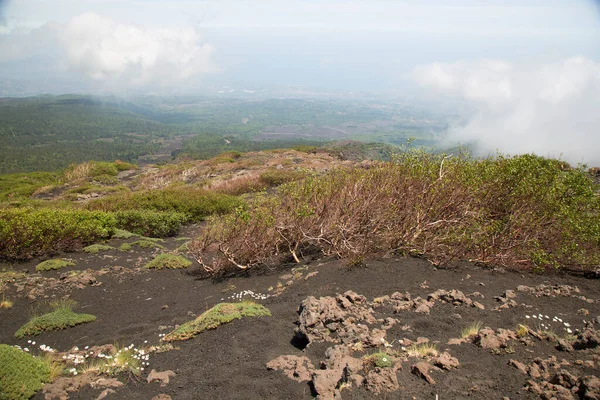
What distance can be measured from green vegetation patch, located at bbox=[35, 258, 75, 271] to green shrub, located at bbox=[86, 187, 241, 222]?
4950 millimetres

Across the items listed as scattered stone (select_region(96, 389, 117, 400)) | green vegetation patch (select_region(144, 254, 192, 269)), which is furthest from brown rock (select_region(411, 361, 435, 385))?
green vegetation patch (select_region(144, 254, 192, 269))

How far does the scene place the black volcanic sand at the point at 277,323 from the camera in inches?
133

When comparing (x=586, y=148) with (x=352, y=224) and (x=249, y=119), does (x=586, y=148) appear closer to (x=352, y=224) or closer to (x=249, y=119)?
(x=352, y=224)

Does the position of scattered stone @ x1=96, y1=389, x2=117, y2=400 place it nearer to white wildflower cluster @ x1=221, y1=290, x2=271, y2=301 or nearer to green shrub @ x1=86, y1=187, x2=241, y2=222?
white wildflower cluster @ x1=221, y1=290, x2=271, y2=301

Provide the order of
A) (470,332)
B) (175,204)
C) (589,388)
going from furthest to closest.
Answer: (175,204), (470,332), (589,388)

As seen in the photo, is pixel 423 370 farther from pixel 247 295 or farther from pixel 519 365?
pixel 247 295

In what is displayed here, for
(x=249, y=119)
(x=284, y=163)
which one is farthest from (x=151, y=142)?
(x=284, y=163)

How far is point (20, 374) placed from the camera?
11.7 feet

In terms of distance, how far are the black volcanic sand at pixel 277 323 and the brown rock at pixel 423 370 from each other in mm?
45

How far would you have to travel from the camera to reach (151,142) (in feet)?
456

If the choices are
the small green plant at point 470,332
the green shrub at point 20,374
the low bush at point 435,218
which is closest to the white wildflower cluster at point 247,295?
the low bush at point 435,218

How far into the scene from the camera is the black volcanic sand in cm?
339

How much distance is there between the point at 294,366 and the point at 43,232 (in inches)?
327

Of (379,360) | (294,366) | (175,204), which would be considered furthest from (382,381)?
(175,204)
